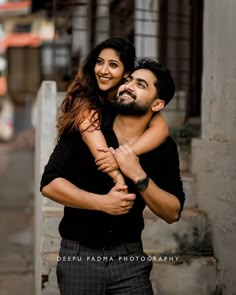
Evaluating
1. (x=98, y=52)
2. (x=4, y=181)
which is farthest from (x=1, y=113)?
(x=98, y=52)

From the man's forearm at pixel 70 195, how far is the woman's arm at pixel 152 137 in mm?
280

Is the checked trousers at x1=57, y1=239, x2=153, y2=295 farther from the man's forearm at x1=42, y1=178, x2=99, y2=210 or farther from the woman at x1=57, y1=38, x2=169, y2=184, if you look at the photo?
the woman at x1=57, y1=38, x2=169, y2=184

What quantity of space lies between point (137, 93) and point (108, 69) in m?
0.19

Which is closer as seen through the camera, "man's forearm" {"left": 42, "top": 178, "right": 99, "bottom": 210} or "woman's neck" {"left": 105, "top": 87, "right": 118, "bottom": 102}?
"man's forearm" {"left": 42, "top": 178, "right": 99, "bottom": 210}

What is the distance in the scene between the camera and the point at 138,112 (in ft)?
7.47

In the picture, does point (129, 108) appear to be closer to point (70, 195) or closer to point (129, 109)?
point (129, 109)

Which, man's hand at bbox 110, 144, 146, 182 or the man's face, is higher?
the man's face

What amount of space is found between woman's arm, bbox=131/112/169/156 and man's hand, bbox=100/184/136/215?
0.61 feet

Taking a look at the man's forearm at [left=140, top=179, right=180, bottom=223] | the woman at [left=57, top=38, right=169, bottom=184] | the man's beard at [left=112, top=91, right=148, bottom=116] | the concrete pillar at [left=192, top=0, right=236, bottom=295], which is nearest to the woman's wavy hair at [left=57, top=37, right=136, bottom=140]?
the woman at [left=57, top=38, right=169, bottom=184]

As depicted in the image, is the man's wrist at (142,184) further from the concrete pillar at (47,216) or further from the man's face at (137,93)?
the concrete pillar at (47,216)

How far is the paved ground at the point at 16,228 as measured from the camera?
521 cm

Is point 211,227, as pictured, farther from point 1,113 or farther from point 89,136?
point 1,113

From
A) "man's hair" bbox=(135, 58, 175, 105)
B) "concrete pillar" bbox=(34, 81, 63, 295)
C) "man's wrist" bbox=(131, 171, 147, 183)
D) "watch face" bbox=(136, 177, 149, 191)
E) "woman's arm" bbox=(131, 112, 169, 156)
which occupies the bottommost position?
"concrete pillar" bbox=(34, 81, 63, 295)

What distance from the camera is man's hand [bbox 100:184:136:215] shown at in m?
2.18
